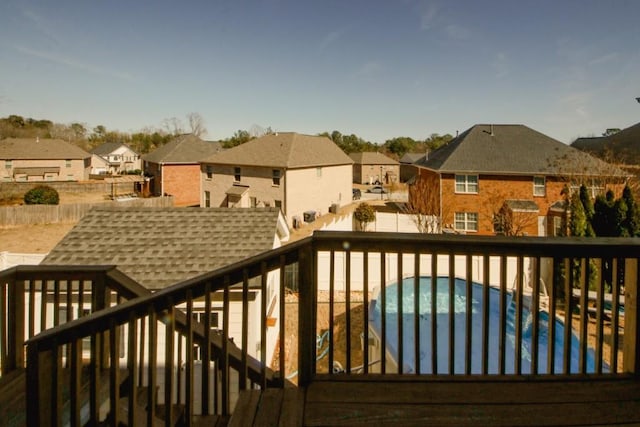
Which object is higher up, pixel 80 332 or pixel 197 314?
pixel 80 332

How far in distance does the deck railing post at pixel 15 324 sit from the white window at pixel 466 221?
74.2ft

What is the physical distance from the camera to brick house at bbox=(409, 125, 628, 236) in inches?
847

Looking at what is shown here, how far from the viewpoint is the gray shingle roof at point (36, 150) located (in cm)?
4175

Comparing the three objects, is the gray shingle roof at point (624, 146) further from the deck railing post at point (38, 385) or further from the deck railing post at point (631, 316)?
the deck railing post at point (38, 385)

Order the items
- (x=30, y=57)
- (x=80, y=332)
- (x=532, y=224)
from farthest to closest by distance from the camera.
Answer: (x=532, y=224)
(x=30, y=57)
(x=80, y=332)

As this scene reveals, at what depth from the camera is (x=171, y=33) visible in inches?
640

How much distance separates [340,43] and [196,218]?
14828 millimetres

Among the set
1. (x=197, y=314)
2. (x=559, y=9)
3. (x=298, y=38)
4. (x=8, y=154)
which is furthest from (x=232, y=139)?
(x=197, y=314)

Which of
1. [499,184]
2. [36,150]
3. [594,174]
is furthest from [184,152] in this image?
[594,174]

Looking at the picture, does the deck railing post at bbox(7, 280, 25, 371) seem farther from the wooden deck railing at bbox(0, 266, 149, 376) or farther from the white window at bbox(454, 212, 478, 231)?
the white window at bbox(454, 212, 478, 231)

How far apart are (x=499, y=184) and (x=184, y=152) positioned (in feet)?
84.0

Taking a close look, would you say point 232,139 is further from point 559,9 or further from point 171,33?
point 559,9

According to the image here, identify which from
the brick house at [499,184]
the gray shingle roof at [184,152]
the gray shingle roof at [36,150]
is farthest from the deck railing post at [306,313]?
the gray shingle roof at [36,150]

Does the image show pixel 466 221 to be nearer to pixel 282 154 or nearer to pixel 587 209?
pixel 587 209
